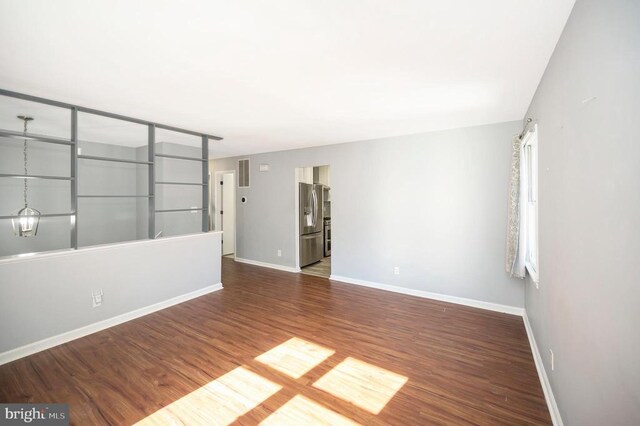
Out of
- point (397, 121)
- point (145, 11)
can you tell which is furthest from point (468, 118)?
point (145, 11)

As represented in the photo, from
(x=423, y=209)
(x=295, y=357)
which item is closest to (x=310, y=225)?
(x=423, y=209)

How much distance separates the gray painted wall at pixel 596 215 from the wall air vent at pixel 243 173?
18.1 feet

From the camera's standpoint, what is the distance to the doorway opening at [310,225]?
18.7 feet

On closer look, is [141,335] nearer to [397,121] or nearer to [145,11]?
[145,11]

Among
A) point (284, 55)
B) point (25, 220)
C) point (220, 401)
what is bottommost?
point (220, 401)

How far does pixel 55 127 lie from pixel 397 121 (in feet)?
15.9

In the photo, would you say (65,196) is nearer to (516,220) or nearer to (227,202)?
(227,202)

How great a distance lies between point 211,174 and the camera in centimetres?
704

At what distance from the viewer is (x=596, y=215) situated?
120 centimetres

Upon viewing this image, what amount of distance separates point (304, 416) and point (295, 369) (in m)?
0.55

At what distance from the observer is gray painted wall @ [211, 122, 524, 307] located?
12.1ft

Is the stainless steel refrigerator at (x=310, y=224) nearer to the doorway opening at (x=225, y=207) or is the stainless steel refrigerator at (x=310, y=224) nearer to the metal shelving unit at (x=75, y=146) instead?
the metal shelving unit at (x=75, y=146)

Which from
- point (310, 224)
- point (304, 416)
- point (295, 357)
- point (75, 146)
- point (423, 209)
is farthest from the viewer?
point (310, 224)

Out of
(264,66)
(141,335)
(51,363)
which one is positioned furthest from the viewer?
(141,335)
